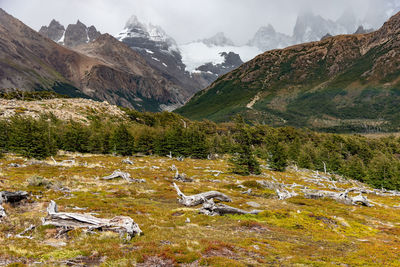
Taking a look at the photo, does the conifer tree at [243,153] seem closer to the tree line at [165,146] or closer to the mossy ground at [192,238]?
the tree line at [165,146]

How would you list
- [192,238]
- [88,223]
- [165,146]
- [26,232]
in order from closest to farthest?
[26,232] → [88,223] → [192,238] → [165,146]

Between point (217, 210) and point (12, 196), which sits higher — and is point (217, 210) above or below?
below

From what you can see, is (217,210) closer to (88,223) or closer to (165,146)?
(88,223)

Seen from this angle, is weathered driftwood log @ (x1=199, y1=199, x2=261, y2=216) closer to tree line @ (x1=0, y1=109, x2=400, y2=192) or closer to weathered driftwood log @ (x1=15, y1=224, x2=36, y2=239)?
weathered driftwood log @ (x1=15, y1=224, x2=36, y2=239)

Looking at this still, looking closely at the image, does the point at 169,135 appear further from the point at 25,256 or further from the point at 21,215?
the point at 25,256

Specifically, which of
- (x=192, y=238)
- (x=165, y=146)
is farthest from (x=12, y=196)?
(x=165, y=146)

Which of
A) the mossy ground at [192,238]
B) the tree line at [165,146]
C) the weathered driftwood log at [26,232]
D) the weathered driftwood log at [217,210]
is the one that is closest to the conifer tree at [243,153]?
the tree line at [165,146]

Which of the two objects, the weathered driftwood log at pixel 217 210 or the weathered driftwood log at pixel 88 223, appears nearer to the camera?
the weathered driftwood log at pixel 88 223

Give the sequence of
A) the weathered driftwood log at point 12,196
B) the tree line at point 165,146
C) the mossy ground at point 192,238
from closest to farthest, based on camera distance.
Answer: the mossy ground at point 192,238 → the weathered driftwood log at point 12,196 → the tree line at point 165,146

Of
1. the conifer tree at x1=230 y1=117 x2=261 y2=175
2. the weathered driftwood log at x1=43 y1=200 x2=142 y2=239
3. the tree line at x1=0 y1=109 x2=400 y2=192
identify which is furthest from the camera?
the conifer tree at x1=230 y1=117 x2=261 y2=175

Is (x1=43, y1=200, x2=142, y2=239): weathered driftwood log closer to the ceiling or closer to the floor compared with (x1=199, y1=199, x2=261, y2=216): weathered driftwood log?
closer to the ceiling

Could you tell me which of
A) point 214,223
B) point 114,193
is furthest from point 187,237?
point 114,193

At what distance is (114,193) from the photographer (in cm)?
3144

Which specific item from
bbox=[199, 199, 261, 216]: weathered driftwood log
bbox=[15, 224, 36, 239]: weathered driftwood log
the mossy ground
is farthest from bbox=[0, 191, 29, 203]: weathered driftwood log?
bbox=[199, 199, 261, 216]: weathered driftwood log
